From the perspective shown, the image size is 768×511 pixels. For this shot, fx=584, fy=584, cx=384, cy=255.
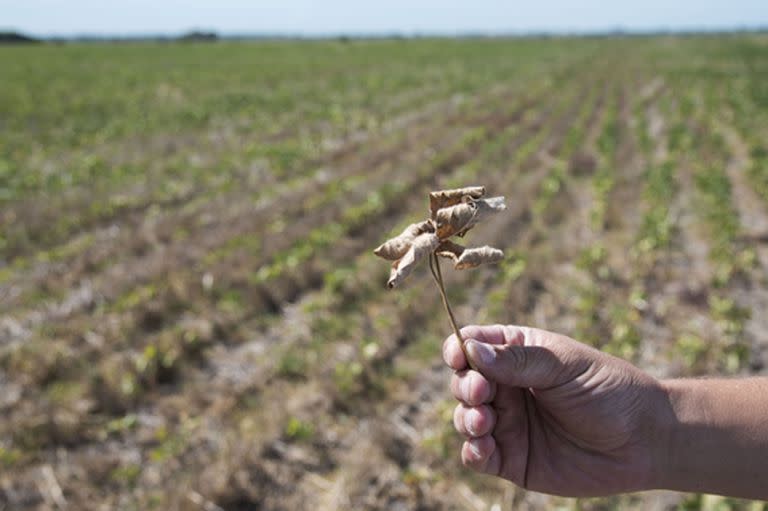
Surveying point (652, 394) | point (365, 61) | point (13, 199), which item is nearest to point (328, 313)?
point (652, 394)

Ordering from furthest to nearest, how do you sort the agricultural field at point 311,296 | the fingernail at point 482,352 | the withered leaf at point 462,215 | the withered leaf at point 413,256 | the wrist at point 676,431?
the agricultural field at point 311,296, the wrist at point 676,431, the fingernail at point 482,352, the withered leaf at point 462,215, the withered leaf at point 413,256

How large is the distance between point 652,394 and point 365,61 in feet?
130

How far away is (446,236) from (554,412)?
0.97 metres

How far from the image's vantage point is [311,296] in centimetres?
597

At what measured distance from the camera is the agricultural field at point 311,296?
3654 mm

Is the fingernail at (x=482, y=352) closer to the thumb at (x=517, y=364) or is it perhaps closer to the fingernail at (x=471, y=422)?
the thumb at (x=517, y=364)

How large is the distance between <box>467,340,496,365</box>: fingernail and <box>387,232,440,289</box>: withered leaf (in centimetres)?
54

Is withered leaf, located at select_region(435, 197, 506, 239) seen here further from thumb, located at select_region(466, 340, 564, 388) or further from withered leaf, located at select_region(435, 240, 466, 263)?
thumb, located at select_region(466, 340, 564, 388)

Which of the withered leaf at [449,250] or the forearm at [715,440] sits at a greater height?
the withered leaf at [449,250]

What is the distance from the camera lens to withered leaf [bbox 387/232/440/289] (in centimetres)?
119

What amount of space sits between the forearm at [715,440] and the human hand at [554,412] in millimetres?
47

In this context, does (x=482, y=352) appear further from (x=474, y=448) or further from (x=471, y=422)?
(x=474, y=448)

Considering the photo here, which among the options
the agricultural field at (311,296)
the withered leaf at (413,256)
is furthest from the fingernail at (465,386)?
the agricultural field at (311,296)

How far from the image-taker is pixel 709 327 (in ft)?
17.1
